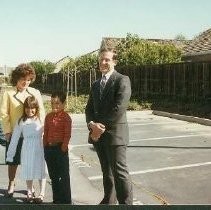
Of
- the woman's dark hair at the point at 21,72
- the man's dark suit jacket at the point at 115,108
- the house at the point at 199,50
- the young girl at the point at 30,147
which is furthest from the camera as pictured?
the house at the point at 199,50

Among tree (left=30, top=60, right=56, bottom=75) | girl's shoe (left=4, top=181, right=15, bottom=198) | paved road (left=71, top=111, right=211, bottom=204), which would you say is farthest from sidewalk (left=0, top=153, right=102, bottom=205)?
tree (left=30, top=60, right=56, bottom=75)

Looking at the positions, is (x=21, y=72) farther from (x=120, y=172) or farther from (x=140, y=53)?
(x=140, y=53)

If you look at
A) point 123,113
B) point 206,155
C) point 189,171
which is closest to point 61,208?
point 123,113

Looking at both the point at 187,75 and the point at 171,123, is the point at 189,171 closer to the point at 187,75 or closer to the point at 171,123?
the point at 171,123

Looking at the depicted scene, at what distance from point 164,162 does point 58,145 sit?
3.51 metres

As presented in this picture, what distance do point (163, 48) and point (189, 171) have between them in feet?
79.5

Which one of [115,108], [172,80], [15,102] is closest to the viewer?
[115,108]

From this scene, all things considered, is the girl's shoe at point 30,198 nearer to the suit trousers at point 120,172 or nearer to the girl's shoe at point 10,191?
the girl's shoe at point 10,191

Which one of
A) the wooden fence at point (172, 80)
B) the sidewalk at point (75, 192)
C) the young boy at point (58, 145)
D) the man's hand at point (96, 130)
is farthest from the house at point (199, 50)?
the man's hand at point (96, 130)

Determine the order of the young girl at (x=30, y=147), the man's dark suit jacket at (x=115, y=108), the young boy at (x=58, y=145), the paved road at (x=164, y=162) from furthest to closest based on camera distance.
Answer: the paved road at (x=164, y=162)
the young girl at (x=30, y=147)
the young boy at (x=58, y=145)
the man's dark suit jacket at (x=115, y=108)

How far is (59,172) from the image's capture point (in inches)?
203

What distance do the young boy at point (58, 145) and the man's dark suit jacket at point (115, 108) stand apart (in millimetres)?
550

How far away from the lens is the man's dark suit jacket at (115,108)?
4609 millimetres

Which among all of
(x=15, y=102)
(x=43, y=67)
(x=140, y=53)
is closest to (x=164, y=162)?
(x=15, y=102)
